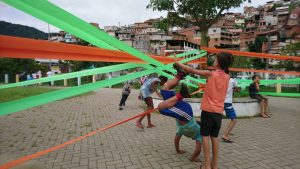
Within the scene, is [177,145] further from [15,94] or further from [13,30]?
[15,94]

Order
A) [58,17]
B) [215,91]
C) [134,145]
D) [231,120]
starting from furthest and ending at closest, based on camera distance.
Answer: [231,120], [134,145], [215,91], [58,17]

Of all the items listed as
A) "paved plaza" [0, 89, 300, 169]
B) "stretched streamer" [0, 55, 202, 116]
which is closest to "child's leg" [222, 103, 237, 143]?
"paved plaza" [0, 89, 300, 169]

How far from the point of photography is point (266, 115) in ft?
29.6

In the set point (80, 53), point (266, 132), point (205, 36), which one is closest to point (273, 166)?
point (266, 132)

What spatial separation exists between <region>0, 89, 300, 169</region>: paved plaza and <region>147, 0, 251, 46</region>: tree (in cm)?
622

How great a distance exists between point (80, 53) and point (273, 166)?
3.59m

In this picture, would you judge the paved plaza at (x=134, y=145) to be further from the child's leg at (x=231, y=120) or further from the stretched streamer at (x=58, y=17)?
the stretched streamer at (x=58, y=17)

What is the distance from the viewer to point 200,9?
42.3 ft

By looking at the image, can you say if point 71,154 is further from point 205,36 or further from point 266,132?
point 205,36

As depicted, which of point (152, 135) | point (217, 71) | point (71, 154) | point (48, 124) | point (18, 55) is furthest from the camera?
point (48, 124)

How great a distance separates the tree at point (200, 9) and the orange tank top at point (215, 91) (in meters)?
8.89

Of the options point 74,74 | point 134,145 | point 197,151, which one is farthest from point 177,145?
point 74,74

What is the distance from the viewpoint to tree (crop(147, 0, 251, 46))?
Result: 12.5m

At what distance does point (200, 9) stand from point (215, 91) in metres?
10.0
